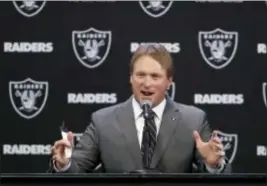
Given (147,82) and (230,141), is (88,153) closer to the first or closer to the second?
(147,82)

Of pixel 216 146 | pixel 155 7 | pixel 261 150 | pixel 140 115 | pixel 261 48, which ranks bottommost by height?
pixel 261 150

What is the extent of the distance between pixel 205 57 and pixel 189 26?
0.24 meters

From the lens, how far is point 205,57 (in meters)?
5.09

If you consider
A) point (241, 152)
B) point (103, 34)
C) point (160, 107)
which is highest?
point (103, 34)

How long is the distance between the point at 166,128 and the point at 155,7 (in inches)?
78.4

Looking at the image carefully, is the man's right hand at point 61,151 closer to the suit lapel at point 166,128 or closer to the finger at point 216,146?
the suit lapel at point 166,128

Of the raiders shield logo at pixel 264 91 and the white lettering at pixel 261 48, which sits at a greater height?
the white lettering at pixel 261 48

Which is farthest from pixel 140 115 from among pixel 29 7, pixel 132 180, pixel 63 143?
pixel 29 7

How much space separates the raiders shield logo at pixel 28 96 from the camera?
511cm

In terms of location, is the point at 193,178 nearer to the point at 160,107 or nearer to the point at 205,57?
the point at 160,107

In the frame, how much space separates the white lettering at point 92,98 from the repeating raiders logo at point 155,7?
623mm

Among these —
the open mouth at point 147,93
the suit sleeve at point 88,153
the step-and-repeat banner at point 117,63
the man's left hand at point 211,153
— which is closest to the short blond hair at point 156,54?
the open mouth at point 147,93

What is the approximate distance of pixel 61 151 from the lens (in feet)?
9.12

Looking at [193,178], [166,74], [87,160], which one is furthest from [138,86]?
[193,178]
